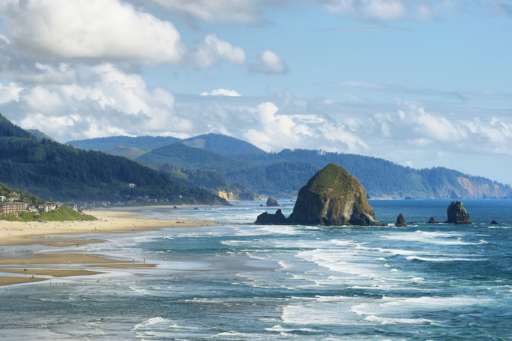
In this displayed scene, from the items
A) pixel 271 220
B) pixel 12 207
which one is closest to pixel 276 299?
pixel 271 220

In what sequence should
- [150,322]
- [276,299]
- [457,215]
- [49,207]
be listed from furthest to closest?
[457,215] < [49,207] < [276,299] < [150,322]

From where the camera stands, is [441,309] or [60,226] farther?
[60,226]

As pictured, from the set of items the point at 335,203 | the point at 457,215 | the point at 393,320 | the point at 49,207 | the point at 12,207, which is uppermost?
the point at 335,203

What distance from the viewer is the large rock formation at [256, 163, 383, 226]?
158 m

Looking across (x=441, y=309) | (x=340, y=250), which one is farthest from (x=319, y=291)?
(x=340, y=250)

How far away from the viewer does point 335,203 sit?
15938 centimetres

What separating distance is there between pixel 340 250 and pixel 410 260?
595 inches

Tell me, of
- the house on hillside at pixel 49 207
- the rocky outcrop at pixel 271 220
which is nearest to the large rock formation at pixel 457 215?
the rocky outcrop at pixel 271 220

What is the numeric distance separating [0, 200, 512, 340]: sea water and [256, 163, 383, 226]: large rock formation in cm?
7025

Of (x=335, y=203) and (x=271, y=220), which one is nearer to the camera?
(x=335, y=203)

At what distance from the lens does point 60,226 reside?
149875 mm

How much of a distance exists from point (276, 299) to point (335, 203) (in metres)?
113

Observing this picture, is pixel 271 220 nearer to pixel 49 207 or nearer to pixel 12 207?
pixel 49 207

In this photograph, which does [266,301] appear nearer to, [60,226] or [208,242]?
[208,242]
